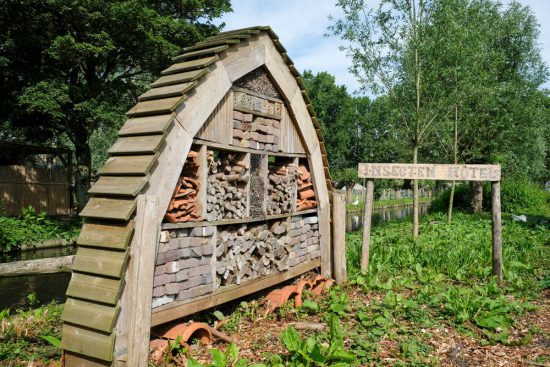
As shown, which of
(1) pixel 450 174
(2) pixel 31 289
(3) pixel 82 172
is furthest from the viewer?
(3) pixel 82 172

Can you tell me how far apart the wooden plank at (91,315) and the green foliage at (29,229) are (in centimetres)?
1278

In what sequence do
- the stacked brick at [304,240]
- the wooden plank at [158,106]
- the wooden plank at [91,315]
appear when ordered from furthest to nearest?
the stacked brick at [304,240]
the wooden plank at [158,106]
the wooden plank at [91,315]

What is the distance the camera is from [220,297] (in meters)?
4.76

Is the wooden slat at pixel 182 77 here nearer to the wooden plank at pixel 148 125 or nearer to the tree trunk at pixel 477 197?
the wooden plank at pixel 148 125

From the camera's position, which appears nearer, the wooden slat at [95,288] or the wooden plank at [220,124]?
the wooden slat at [95,288]

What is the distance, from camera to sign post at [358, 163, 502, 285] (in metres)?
6.93

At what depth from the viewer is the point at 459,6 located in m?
12.6

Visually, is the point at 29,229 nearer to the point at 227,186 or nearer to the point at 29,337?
the point at 29,337

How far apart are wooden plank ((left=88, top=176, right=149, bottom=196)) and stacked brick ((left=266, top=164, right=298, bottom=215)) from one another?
96.2 inches

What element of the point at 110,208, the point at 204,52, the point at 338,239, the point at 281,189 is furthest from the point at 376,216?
the point at 110,208

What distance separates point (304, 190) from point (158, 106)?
3.21 m

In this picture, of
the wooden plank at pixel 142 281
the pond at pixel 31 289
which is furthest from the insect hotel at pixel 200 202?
the pond at pixel 31 289

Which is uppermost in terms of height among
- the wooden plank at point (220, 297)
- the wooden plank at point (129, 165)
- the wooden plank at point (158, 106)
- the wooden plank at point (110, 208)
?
the wooden plank at point (158, 106)

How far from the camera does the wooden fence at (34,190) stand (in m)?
17.3
